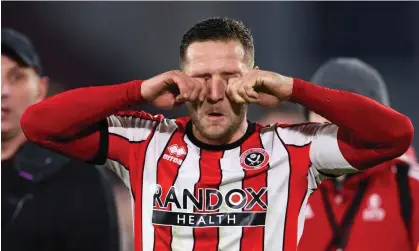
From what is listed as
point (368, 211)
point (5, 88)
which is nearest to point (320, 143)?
point (368, 211)

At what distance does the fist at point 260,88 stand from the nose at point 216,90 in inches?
1.2

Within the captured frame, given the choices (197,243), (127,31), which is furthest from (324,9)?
(197,243)

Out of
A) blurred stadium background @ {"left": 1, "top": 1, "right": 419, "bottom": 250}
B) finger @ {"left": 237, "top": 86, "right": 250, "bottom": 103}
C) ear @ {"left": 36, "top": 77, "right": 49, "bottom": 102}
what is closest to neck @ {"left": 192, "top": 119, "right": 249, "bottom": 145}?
finger @ {"left": 237, "top": 86, "right": 250, "bottom": 103}

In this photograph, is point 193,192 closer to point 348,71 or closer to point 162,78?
point 162,78

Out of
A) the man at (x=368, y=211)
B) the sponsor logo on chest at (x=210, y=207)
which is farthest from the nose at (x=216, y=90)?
the man at (x=368, y=211)

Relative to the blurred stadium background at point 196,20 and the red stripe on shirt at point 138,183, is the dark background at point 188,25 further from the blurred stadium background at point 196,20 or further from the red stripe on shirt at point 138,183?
the red stripe on shirt at point 138,183

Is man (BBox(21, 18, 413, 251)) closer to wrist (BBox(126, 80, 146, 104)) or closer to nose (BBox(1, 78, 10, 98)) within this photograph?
wrist (BBox(126, 80, 146, 104))

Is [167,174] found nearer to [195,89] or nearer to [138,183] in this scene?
[138,183]

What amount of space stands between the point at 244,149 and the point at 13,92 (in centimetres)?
132

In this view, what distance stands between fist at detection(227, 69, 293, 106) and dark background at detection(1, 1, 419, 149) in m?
1.11

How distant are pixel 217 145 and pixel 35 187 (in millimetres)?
1228

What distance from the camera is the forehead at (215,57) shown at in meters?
1.49

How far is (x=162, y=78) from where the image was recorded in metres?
1.44

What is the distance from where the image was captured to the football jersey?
1491 millimetres
